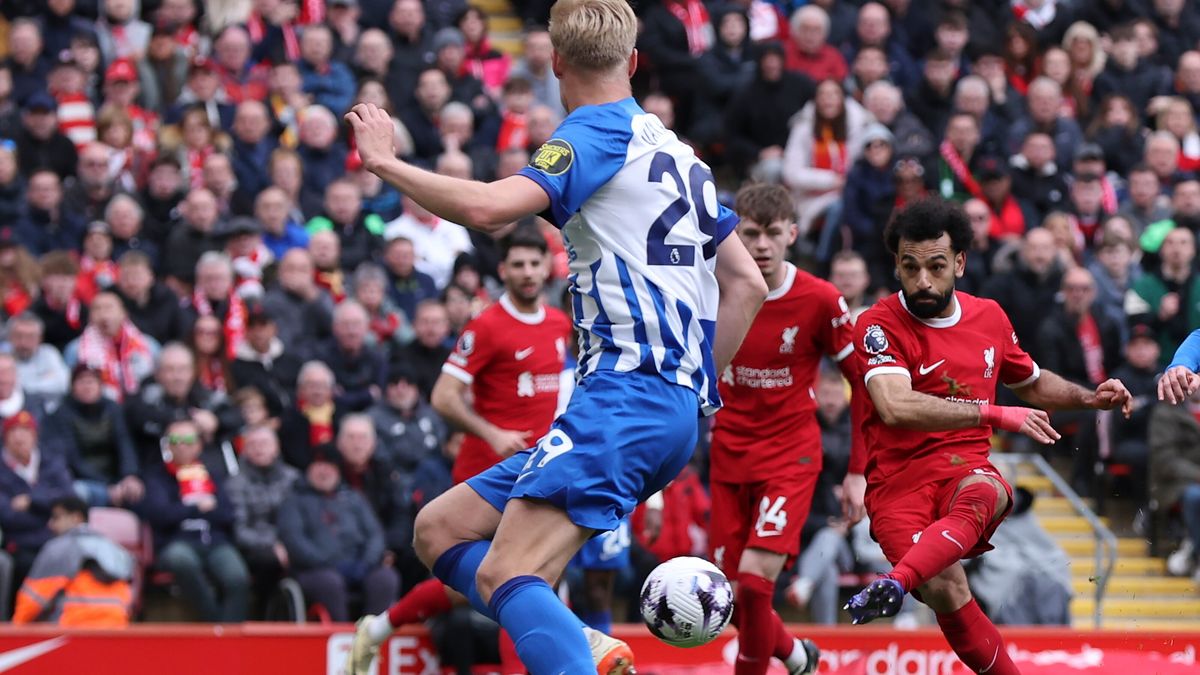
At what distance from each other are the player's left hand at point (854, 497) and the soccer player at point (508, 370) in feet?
5.87

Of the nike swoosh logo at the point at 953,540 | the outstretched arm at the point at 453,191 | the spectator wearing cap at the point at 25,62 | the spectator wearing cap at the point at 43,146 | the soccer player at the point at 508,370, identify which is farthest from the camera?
the spectator wearing cap at the point at 25,62

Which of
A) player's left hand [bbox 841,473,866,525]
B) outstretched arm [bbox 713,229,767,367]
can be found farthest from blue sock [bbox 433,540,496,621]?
player's left hand [bbox 841,473,866,525]

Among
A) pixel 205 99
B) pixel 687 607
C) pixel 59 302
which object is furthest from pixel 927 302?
pixel 205 99

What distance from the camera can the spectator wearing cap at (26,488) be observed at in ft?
38.1

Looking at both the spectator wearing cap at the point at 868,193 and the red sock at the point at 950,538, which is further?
the spectator wearing cap at the point at 868,193

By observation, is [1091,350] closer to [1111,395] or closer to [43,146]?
[1111,395]

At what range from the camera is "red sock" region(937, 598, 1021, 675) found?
783 cm

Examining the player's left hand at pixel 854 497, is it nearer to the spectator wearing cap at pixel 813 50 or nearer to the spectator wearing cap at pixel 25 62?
the spectator wearing cap at pixel 813 50

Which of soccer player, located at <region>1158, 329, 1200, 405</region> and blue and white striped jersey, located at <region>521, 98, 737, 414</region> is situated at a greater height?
blue and white striped jersey, located at <region>521, 98, 737, 414</region>

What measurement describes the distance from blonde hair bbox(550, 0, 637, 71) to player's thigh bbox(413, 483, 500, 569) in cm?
163

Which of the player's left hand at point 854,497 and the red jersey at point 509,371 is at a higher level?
the player's left hand at point 854,497

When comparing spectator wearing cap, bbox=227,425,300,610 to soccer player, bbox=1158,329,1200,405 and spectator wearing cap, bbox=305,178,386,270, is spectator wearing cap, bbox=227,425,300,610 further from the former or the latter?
soccer player, bbox=1158,329,1200,405

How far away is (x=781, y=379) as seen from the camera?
29.7 feet

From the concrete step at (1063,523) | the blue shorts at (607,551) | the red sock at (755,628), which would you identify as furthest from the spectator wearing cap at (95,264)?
the concrete step at (1063,523)
